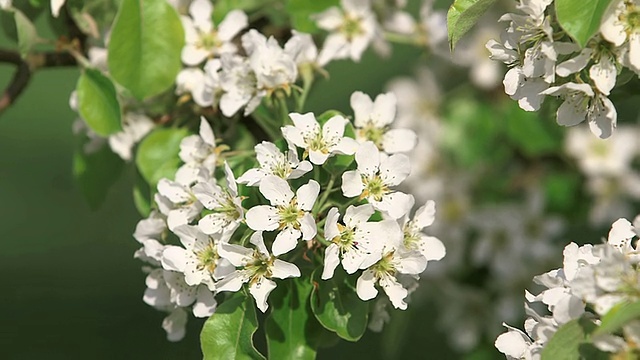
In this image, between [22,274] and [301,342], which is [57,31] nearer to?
[301,342]

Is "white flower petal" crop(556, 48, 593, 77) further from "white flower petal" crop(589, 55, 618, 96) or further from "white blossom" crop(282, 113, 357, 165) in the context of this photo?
"white blossom" crop(282, 113, 357, 165)

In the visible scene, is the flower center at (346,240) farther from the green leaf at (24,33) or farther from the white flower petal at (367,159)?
the green leaf at (24,33)

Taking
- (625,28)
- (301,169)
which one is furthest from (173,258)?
(625,28)

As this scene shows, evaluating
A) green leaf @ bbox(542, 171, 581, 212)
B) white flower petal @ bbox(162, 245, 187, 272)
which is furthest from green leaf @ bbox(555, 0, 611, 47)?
green leaf @ bbox(542, 171, 581, 212)

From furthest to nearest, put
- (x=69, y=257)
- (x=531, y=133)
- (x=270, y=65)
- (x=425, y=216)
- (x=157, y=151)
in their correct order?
1. (x=69, y=257)
2. (x=531, y=133)
3. (x=157, y=151)
4. (x=270, y=65)
5. (x=425, y=216)

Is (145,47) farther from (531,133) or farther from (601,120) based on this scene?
(531,133)

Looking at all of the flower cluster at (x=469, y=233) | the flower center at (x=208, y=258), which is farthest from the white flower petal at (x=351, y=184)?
the flower cluster at (x=469, y=233)

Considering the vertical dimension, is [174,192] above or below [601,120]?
below
